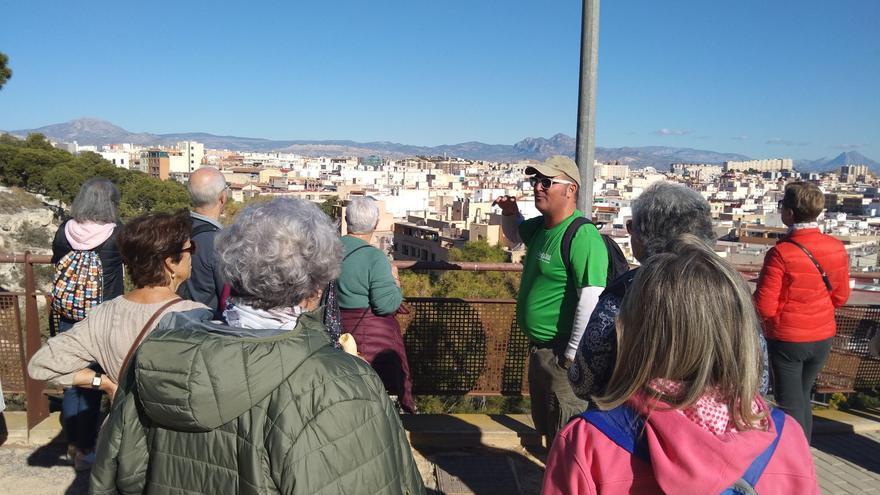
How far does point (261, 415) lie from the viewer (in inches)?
58.3

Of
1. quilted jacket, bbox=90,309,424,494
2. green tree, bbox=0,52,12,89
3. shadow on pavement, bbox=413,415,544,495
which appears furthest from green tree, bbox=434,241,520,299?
green tree, bbox=0,52,12,89

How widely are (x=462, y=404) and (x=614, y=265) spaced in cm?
292

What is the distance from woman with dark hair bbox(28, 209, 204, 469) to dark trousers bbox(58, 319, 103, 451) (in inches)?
43.4

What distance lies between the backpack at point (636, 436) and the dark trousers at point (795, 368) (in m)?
2.05

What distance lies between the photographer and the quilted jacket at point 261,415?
4.76 ft

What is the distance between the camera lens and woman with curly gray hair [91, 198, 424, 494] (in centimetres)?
146

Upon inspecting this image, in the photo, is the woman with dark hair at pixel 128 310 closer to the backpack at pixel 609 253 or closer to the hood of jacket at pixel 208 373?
the hood of jacket at pixel 208 373

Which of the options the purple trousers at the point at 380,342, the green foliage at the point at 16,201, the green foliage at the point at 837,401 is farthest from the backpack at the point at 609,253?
the green foliage at the point at 16,201

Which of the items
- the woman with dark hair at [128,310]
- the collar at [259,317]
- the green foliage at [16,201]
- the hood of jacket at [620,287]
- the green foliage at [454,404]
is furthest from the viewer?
the green foliage at [16,201]

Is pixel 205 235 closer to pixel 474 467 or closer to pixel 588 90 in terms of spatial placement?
pixel 474 467

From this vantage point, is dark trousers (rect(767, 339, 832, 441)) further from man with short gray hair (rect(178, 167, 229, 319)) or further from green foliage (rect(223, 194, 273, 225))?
man with short gray hair (rect(178, 167, 229, 319))

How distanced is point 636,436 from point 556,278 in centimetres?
155

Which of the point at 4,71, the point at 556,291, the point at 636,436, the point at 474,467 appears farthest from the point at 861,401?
the point at 4,71

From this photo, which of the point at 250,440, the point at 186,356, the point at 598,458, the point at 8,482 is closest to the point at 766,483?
the point at 598,458
